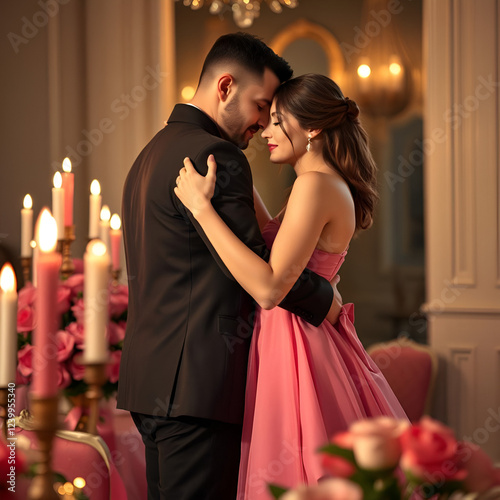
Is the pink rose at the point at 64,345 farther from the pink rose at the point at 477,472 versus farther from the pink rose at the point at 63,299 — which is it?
the pink rose at the point at 477,472

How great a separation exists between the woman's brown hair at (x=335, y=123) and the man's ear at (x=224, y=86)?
0.47 feet

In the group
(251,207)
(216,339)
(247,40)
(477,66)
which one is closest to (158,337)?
(216,339)

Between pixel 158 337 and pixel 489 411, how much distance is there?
97.5 inches

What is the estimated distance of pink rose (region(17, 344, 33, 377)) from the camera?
6.04 feet

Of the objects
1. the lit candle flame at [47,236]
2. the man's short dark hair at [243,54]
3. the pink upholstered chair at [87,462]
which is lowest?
the pink upholstered chair at [87,462]

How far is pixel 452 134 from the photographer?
355 centimetres

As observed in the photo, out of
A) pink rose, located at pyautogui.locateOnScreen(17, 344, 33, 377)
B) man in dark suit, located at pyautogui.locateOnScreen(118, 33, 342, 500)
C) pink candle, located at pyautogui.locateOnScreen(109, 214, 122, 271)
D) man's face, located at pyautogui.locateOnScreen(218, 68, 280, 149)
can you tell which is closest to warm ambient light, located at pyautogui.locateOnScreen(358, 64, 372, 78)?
pink candle, located at pyautogui.locateOnScreen(109, 214, 122, 271)

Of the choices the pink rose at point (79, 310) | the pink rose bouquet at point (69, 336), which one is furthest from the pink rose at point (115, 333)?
the pink rose at point (79, 310)

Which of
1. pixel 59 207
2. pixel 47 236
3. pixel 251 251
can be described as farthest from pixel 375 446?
pixel 59 207

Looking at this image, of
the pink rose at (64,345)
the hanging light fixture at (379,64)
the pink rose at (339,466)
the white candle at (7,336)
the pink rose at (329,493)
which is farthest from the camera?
the hanging light fixture at (379,64)

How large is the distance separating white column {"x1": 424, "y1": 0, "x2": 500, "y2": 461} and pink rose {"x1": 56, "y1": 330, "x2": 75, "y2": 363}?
2.32 meters

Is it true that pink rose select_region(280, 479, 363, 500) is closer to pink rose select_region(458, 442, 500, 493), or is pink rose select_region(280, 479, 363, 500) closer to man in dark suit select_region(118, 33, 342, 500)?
pink rose select_region(458, 442, 500, 493)

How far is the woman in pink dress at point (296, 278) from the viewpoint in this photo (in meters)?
1.57

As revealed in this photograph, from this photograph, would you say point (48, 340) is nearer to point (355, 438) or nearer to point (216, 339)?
point (355, 438)
